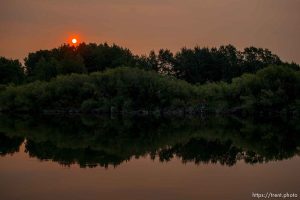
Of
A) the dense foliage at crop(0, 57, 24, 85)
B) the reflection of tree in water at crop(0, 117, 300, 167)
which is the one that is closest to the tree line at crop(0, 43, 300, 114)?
the dense foliage at crop(0, 57, 24, 85)

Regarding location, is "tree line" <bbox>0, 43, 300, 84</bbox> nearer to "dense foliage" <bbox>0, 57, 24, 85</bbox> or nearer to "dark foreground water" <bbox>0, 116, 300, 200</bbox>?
"dense foliage" <bbox>0, 57, 24, 85</bbox>

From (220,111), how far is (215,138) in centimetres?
2698

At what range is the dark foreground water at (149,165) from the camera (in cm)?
1188

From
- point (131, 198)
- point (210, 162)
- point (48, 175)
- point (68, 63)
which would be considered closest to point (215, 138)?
point (210, 162)

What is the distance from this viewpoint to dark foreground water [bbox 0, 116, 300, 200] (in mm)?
11875

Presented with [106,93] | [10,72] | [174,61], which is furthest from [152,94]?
[10,72]

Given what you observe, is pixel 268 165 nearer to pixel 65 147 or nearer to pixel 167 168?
pixel 167 168

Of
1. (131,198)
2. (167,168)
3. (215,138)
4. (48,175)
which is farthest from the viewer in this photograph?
(215,138)

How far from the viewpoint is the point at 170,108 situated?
2015 inches

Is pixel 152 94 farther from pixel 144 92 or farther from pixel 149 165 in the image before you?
pixel 149 165

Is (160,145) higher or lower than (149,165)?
higher

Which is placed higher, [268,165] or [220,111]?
[220,111]

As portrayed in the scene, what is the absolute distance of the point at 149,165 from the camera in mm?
16047

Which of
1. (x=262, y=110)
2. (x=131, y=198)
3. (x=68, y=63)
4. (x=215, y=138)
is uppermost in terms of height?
(x=68, y=63)
